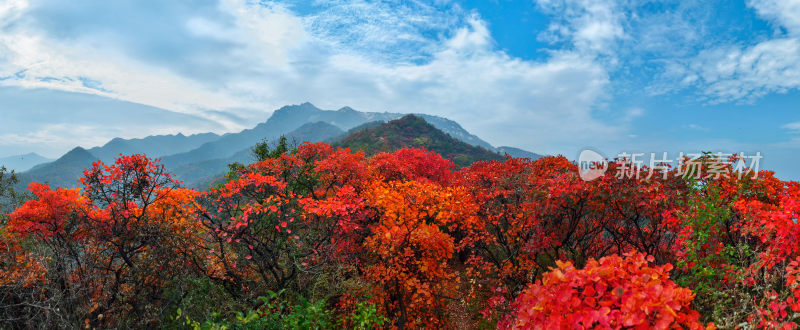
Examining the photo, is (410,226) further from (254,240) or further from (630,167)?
(630,167)

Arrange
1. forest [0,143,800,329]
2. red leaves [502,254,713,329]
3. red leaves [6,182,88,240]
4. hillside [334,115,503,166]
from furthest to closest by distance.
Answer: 1. hillside [334,115,503,166]
2. red leaves [6,182,88,240]
3. forest [0,143,800,329]
4. red leaves [502,254,713,329]

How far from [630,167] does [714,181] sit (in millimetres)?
1818

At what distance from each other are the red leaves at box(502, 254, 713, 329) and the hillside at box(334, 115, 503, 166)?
8595 cm

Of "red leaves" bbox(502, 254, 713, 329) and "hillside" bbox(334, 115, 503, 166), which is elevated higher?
"hillside" bbox(334, 115, 503, 166)

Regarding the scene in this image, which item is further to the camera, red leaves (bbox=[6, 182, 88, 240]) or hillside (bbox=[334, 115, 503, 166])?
hillside (bbox=[334, 115, 503, 166])

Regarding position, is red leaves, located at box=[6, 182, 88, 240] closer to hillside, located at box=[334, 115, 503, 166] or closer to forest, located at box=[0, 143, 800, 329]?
forest, located at box=[0, 143, 800, 329]

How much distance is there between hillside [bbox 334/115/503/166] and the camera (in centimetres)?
9719

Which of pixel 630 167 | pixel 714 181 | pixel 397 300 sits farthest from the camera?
pixel 397 300

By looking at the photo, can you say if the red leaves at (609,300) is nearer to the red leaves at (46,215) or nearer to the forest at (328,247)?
the forest at (328,247)

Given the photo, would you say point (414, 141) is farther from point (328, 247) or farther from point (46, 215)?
point (46, 215)

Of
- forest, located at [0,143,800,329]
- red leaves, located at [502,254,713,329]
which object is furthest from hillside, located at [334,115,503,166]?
red leaves, located at [502,254,713,329]

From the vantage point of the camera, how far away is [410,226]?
1030 centimetres

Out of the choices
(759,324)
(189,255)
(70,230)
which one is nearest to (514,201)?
(759,324)

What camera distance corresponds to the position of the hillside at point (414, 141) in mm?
97188
